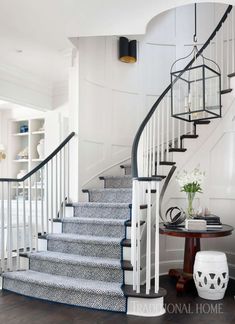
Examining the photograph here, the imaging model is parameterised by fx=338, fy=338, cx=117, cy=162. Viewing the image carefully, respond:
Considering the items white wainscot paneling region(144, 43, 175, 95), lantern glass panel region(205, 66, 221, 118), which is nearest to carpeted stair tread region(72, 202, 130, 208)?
lantern glass panel region(205, 66, 221, 118)

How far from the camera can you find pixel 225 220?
4223 millimetres

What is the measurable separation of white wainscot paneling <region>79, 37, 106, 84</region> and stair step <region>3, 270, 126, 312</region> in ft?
9.08

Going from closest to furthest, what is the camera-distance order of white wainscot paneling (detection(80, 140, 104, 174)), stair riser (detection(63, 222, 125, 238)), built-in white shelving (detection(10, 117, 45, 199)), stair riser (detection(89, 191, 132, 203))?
stair riser (detection(63, 222, 125, 238))
stair riser (detection(89, 191, 132, 203))
white wainscot paneling (detection(80, 140, 104, 174))
built-in white shelving (detection(10, 117, 45, 199))

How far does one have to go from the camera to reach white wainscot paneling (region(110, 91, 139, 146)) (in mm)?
5199

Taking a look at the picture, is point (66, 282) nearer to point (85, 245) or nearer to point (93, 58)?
point (85, 245)

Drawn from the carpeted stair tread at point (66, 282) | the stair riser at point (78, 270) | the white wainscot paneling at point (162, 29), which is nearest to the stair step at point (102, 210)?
the stair riser at point (78, 270)

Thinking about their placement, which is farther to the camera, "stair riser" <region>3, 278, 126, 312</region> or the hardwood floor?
"stair riser" <region>3, 278, 126, 312</region>

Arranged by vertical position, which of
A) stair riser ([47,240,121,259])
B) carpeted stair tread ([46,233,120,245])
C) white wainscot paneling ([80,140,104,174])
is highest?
white wainscot paneling ([80,140,104,174])

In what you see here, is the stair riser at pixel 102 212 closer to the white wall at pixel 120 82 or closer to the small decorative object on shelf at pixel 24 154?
the white wall at pixel 120 82

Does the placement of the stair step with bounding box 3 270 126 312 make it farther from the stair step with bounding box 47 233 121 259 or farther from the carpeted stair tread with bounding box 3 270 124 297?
the stair step with bounding box 47 233 121 259

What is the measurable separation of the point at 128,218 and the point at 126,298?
3.64 feet

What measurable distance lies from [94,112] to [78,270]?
2318mm

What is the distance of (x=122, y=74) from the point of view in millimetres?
5293

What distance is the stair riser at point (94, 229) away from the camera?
12.4ft
